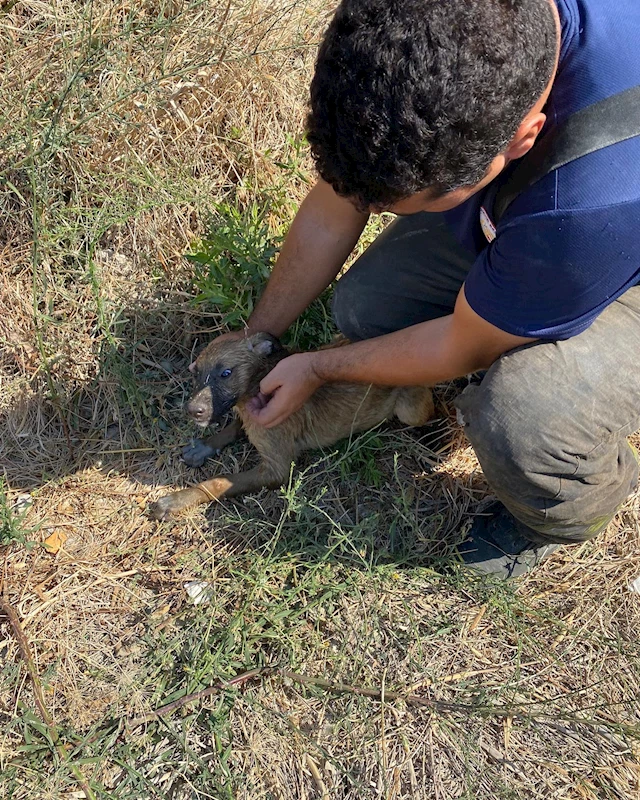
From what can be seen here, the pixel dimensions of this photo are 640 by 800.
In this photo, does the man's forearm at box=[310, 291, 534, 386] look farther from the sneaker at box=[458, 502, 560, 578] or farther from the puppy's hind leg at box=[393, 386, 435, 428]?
the sneaker at box=[458, 502, 560, 578]

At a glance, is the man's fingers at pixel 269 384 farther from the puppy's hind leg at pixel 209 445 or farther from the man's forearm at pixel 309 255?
the puppy's hind leg at pixel 209 445

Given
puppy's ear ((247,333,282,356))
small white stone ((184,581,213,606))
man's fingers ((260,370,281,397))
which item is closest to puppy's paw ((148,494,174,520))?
small white stone ((184,581,213,606))

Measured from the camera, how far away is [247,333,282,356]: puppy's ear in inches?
144

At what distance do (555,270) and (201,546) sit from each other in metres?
2.15

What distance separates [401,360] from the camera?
2992mm

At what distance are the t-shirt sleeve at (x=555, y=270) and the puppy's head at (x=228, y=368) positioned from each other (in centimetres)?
143

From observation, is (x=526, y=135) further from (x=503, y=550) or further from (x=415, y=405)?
(x=503, y=550)

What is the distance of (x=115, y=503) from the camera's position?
3562 millimetres

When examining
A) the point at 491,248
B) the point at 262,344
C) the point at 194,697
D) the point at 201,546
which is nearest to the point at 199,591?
the point at 201,546

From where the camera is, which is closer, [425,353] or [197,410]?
[425,353]

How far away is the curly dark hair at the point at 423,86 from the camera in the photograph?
1.72 metres

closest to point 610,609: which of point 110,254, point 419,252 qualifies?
point 419,252

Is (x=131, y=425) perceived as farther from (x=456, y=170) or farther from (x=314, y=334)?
(x=456, y=170)

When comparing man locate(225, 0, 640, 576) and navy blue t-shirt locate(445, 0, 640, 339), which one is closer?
man locate(225, 0, 640, 576)
